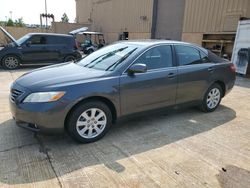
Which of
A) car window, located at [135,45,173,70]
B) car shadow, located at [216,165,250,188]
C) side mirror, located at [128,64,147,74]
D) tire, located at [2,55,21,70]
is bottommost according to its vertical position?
car shadow, located at [216,165,250,188]

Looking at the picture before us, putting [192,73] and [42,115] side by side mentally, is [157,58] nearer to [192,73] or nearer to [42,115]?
[192,73]

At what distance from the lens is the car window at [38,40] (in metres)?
9.88

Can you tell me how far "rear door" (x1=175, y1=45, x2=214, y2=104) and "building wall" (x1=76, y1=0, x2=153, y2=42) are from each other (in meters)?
13.9

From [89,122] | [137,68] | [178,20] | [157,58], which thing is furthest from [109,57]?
[178,20]

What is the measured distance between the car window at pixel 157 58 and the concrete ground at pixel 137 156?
1068 millimetres

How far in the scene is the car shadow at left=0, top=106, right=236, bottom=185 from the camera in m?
2.62

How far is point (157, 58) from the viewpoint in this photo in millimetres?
3820

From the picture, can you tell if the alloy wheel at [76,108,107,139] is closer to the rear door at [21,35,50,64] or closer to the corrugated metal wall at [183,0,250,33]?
the rear door at [21,35,50,64]

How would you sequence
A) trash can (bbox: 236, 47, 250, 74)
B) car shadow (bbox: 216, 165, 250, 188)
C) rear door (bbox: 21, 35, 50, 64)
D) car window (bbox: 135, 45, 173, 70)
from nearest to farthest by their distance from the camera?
car shadow (bbox: 216, 165, 250, 188) → car window (bbox: 135, 45, 173, 70) → trash can (bbox: 236, 47, 250, 74) → rear door (bbox: 21, 35, 50, 64)

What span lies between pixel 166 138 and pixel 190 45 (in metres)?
1.93

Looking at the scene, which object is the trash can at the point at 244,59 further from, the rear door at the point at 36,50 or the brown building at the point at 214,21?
the rear door at the point at 36,50

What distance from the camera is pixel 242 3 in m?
10.4

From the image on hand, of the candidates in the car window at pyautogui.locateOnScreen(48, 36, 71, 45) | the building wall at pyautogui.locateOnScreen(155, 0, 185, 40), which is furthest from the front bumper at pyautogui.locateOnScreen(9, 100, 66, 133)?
the building wall at pyautogui.locateOnScreen(155, 0, 185, 40)

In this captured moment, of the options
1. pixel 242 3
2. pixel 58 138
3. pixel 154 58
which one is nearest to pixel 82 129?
pixel 58 138
